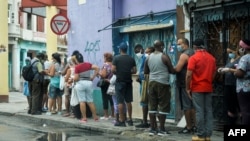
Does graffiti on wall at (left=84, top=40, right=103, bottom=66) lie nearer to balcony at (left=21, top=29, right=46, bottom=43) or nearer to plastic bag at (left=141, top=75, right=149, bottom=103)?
plastic bag at (left=141, top=75, right=149, bottom=103)

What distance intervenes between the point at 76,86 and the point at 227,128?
26.0ft

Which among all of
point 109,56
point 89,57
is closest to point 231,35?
point 109,56

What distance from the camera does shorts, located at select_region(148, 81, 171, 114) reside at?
10.9 meters

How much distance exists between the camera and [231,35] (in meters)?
11.6

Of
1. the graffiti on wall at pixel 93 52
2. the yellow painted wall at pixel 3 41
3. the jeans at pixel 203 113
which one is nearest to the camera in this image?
the jeans at pixel 203 113

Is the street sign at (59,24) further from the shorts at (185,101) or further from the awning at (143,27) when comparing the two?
the shorts at (185,101)

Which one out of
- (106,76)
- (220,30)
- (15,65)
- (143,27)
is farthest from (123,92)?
(15,65)

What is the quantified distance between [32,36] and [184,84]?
3574cm

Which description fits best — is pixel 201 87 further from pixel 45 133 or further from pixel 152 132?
pixel 45 133

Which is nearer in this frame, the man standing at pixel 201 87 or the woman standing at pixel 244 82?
the woman standing at pixel 244 82

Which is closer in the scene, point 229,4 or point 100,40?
point 229,4

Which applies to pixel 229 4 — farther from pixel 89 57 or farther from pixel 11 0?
pixel 11 0

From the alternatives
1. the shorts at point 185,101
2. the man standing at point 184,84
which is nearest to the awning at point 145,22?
the man standing at point 184,84

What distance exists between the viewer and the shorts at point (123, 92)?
41.4ft
